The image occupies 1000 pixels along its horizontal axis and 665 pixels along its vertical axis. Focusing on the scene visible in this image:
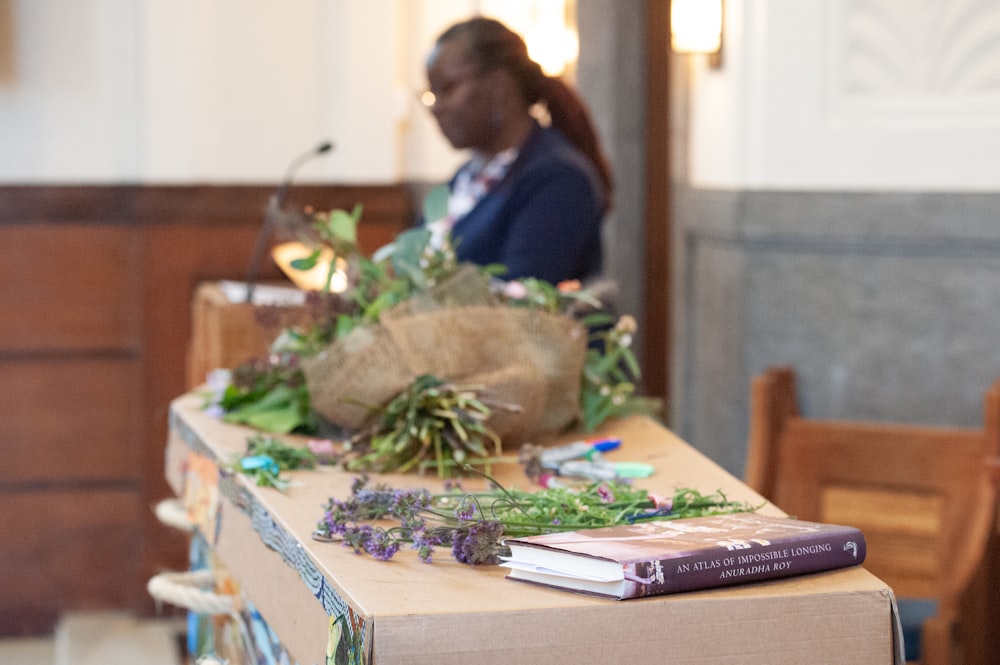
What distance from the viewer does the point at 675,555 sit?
4.00 ft

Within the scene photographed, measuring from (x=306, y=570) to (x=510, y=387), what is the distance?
0.56 meters

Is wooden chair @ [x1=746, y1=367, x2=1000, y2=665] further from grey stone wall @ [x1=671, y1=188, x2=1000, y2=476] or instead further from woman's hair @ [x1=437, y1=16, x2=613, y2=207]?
woman's hair @ [x1=437, y1=16, x2=613, y2=207]

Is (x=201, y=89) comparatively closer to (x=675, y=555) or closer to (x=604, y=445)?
(x=604, y=445)

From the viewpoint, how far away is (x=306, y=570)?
4.55 feet

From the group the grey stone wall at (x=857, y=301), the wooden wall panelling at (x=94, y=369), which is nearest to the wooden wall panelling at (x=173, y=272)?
the wooden wall panelling at (x=94, y=369)

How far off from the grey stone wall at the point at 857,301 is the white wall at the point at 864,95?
61 millimetres

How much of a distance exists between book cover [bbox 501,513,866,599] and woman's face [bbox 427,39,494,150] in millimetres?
1453

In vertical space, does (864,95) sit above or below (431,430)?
above

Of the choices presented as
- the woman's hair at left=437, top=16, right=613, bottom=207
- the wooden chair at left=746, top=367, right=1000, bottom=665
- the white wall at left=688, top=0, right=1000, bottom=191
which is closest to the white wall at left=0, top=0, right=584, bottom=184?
the white wall at left=688, top=0, right=1000, bottom=191

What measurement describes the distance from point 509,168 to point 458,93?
0.60 ft

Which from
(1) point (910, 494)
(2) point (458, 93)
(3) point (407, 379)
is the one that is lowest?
(1) point (910, 494)

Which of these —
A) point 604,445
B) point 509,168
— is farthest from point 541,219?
point 604,445

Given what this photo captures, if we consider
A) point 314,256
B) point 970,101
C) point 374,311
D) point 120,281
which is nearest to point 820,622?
point 374,311

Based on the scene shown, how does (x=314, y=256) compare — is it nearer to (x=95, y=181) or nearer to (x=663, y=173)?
(x=663, y=173)
